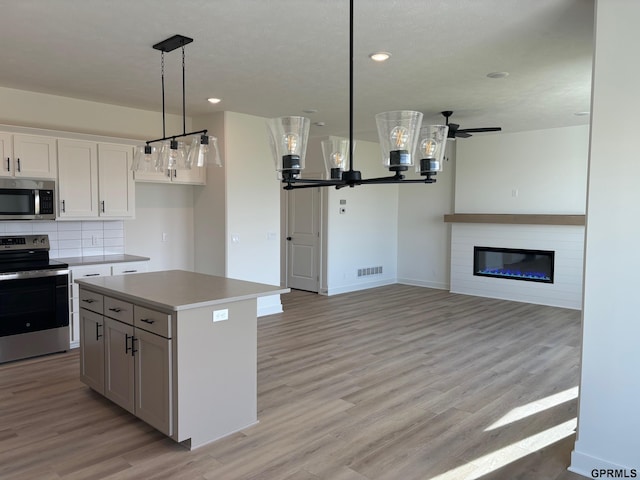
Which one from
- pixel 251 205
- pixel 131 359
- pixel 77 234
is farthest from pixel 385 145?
pixel 77 234

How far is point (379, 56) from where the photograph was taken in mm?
3771

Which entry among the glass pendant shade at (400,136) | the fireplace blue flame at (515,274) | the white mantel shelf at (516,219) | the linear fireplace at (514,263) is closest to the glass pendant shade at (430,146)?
the glass pendant shade at (400,136)

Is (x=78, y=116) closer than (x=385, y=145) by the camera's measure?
No

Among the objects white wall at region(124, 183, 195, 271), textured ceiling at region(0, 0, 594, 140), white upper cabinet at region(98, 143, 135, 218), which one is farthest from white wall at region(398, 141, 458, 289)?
white upper cabinet at region(98, 143, 135, 218)

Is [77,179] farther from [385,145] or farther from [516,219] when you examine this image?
[516,219]

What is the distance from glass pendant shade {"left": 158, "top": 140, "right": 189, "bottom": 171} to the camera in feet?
11.6

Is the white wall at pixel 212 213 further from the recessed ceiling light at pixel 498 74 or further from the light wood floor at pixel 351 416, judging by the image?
the recessed ceiling light at pixel 498 74

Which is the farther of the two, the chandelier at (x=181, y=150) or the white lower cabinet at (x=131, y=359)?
the chandelier at (x=181, y=150)

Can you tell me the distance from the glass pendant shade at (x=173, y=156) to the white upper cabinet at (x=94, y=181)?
6.54 feet

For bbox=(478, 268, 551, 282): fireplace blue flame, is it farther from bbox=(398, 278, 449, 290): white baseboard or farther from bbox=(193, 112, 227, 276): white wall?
bbox=(193, 112, 227, 276): white wall

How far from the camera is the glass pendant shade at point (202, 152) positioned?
346cm

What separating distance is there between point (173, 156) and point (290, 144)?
1.62 m

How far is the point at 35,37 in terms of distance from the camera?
340cm

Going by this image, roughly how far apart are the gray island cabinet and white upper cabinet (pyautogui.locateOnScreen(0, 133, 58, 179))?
6.52ft
